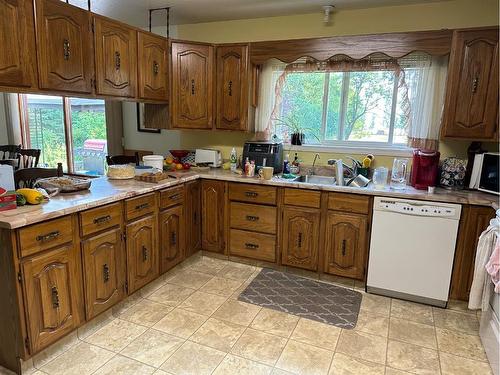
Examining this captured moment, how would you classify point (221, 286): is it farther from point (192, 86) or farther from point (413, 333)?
point (192, 86)

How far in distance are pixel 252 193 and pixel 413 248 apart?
138 cm

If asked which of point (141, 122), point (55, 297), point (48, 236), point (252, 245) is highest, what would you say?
point (141, 122)

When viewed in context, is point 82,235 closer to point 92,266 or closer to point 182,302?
point 92,266

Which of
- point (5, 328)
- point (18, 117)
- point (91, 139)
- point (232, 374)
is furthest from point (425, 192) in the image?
point (18, 117)

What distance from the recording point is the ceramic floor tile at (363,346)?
6.78 ft

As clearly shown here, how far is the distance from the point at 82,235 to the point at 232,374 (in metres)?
1.19

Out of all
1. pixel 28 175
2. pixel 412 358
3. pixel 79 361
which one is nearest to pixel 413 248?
pixel 412 358

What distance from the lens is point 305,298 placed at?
2730mm

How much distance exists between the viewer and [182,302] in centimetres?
263

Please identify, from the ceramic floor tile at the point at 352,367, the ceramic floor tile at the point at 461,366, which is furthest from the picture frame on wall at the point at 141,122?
the ceramic floor tile at the point at 461,366

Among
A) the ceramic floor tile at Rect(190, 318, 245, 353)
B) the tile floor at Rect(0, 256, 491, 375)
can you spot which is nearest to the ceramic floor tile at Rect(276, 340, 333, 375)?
the tile floor at Rect(0, 256, 491, 375)

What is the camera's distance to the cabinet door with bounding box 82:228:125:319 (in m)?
2.13

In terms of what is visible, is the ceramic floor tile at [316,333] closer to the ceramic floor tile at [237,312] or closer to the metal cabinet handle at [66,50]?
the ceramic floor tile at [237,312]

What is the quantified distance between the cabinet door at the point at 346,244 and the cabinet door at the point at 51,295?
1.90m
